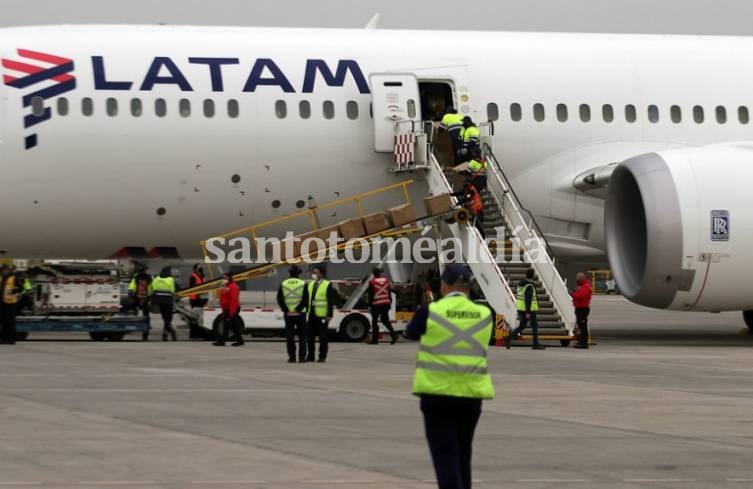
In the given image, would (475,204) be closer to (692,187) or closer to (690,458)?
(692,187)

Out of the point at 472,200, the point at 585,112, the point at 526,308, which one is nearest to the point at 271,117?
the point at 472,200

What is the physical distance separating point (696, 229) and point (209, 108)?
8.10 metres

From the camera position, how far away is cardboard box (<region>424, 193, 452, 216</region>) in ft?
80.7

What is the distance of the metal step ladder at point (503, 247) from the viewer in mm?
24531

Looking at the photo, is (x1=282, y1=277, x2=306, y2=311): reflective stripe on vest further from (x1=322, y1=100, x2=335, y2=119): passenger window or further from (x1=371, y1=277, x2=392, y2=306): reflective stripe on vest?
(x1=322, y1=100, x2=335, y2=119): passenger window

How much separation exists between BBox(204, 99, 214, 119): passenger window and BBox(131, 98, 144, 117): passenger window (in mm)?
1043

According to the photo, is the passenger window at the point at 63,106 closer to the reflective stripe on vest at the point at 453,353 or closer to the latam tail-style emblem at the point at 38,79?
the latam tail-style emblem at the point at 38,79

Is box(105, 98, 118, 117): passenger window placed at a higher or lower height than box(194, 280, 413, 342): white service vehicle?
higher

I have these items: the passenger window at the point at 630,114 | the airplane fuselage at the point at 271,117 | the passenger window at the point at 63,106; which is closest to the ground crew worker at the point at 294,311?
the airplane fuselage at the point at 271,117

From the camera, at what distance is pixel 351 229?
80.9 ft

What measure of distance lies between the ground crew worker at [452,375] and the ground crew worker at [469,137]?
16127 mm

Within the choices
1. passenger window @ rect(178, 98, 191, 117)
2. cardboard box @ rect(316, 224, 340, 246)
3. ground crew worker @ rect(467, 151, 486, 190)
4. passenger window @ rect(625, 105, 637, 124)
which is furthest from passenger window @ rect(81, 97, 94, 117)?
passenger window @ rect(625, 105, 637, 124)

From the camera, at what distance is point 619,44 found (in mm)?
27000

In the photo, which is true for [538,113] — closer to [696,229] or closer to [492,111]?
[492,111]
